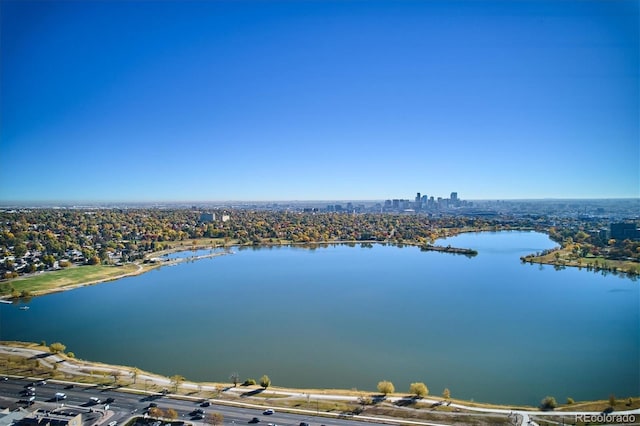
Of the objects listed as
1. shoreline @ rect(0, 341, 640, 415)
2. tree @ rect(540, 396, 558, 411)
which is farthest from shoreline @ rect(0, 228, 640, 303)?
tree @ rect(540, 396, 558, 411)

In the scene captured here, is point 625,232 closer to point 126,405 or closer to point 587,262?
point 587,262

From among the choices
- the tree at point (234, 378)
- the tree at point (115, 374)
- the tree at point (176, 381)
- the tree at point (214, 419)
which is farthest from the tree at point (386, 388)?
the tree at point (115, 374)

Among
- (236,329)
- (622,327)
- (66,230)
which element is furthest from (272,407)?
(66,230)

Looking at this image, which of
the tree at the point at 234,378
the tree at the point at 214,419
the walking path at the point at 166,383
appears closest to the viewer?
the tree at the point at 214,419

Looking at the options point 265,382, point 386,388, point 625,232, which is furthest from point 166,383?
point 625,232

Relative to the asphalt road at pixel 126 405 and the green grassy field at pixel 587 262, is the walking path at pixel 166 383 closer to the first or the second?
the asphalt road at pixel 126 405

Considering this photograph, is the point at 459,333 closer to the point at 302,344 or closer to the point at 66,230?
the point at 302,344
